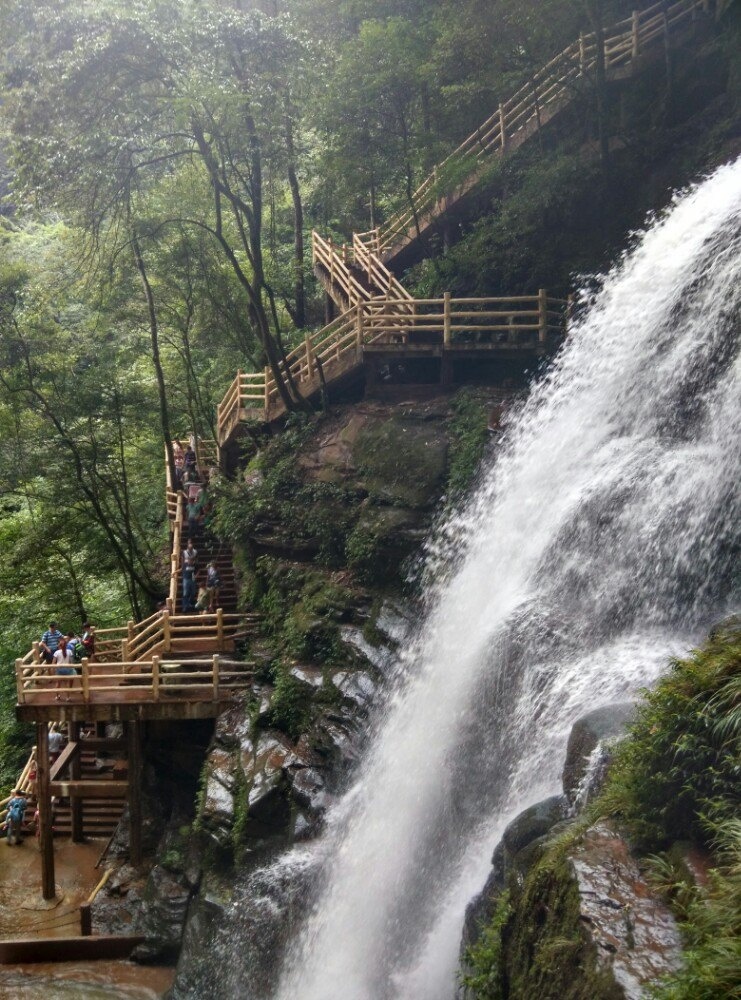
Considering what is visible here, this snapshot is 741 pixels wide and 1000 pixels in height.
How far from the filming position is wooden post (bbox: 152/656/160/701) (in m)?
17.2

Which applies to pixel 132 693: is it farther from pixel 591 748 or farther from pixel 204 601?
pixel 591 748

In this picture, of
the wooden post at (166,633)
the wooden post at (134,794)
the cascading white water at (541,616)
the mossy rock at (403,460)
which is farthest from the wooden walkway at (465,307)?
the wooden post at (134,794)

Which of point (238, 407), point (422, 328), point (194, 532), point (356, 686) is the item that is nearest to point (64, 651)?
point (194, 532)

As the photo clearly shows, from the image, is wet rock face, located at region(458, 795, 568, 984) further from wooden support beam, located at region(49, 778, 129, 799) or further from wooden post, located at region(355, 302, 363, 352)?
wooden post, located at region(355, 302, 363, 352)

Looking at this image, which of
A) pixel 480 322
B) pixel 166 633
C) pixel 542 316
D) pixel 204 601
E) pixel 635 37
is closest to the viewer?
pixel 166 633

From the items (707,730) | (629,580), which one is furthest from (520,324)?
(707,730)

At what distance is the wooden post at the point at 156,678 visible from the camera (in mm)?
17172

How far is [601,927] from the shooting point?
724cm

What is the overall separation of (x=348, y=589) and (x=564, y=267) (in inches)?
359

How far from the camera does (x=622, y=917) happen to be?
7301 mm

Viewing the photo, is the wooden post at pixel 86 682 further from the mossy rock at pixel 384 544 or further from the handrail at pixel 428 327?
the handrail at pixel 428 327

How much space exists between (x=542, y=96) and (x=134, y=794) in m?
18.6

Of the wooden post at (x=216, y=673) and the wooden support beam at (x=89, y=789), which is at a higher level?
the wooden post at (x=216, y=673)

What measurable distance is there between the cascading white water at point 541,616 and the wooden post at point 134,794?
206 inches
